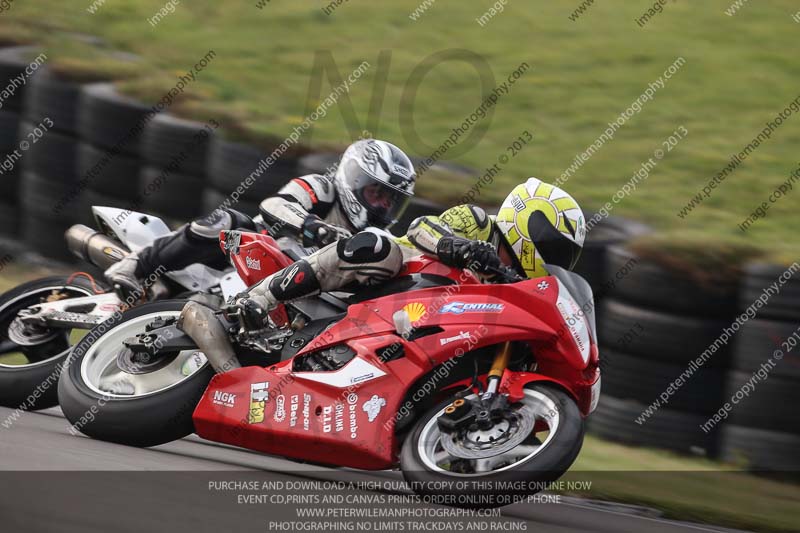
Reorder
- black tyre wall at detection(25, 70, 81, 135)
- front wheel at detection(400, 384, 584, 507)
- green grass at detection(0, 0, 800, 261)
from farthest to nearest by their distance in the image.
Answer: green grass at detection(0, 0, 800, 261) → black tyre wall at detection(25, 70, 81, 135) → front wheel at detection(400, 384, 584, 507)

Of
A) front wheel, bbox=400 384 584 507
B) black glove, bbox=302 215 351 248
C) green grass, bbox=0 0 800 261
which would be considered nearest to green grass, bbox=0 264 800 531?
front wheel, bbox=400 384 584 507

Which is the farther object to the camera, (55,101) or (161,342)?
(55,101)

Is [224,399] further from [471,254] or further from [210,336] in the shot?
[471,254]

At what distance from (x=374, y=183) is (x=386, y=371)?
1240 millimetres

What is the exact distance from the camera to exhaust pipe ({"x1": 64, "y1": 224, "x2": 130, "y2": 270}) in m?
6.38

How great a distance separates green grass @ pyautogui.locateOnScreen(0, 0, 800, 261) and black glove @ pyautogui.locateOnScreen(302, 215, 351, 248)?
2.82 m

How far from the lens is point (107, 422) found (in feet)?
17.1

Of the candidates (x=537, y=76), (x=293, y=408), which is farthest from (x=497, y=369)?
(x=537, y=76)

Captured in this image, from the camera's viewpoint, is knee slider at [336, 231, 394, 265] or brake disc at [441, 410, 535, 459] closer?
brake disc at [441, 410, 535, 459]

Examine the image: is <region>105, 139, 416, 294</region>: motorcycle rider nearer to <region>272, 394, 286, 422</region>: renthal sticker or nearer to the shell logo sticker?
the shell logo sticker

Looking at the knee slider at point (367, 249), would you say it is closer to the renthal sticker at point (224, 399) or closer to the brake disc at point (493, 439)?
the renthal sticker at point (224, 399)

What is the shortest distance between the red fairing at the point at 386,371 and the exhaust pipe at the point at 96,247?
161 cm

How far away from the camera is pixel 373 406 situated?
480 centimetres

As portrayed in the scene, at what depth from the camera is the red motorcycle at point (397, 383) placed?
4539 mm
